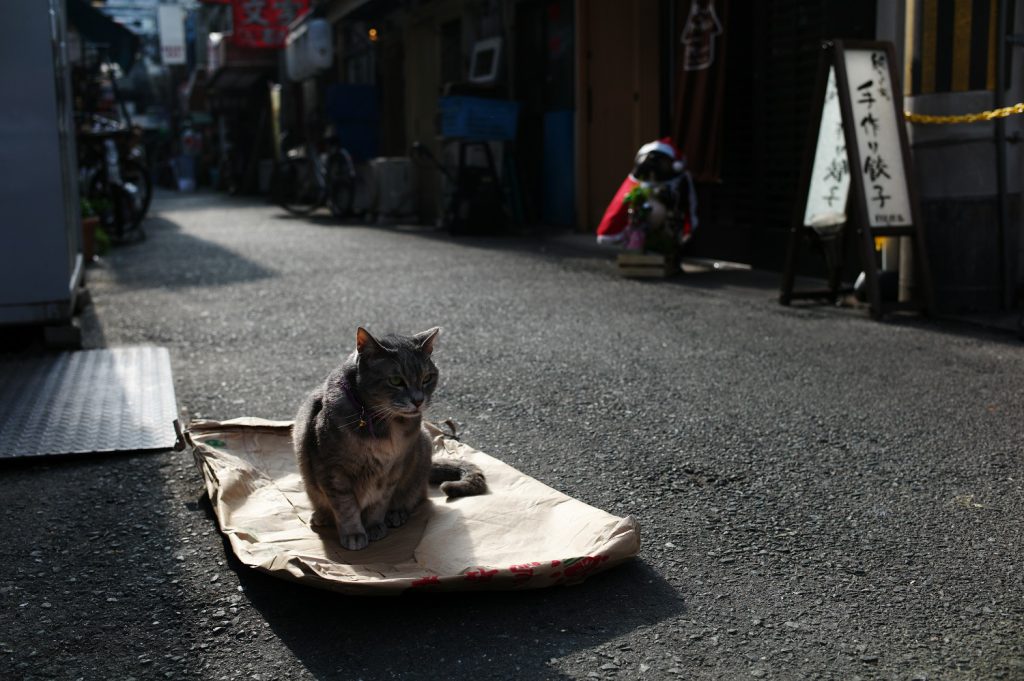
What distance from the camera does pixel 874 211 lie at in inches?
263

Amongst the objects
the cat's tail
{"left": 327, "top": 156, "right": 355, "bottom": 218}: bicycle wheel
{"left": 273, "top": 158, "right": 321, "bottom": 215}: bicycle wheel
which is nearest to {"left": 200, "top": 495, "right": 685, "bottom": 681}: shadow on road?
the cat's tail

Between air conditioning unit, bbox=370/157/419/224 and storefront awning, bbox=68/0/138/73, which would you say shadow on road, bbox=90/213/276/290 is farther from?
air conditioning unit, bbox=370/157/419/224

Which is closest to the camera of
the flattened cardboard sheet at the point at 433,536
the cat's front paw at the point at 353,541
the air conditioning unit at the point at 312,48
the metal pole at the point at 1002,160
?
the flattened cardboard sheet at the point at 433,536

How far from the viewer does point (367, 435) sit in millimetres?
2850

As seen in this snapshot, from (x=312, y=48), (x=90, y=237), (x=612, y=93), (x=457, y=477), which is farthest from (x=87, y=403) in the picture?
(x=312, y=48)

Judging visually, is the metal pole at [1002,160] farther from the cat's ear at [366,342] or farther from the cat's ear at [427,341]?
the cat's ear at [366,342]

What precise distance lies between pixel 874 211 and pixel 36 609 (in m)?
5.44

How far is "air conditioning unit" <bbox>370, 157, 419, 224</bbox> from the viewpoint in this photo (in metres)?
16.3

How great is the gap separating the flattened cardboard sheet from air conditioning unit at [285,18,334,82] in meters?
19.5

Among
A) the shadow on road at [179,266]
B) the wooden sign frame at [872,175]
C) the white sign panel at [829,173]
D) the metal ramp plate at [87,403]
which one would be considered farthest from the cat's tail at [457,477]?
the shadow on road at [179,266]

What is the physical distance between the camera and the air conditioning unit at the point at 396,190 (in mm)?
16281

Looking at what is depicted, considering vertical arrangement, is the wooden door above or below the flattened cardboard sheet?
above

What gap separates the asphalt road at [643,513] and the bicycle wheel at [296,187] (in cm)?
1213

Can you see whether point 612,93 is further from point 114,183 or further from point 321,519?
point 321,519
